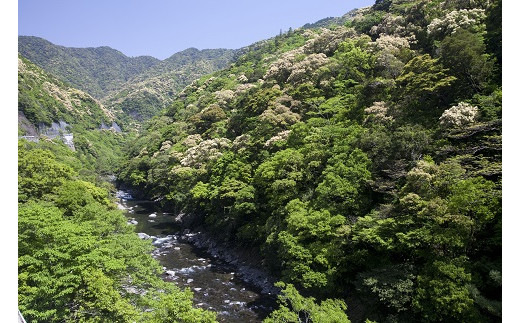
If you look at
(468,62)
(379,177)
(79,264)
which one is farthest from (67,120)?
(468,62)

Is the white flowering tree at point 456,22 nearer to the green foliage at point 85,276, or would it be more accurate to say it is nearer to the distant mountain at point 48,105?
the green foliage at point 85,276

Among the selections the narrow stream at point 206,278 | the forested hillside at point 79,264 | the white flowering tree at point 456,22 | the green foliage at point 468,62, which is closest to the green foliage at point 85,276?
the forested hillside at point 79,264

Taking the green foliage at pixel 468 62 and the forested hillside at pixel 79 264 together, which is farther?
the green foliage at pixel 468 62

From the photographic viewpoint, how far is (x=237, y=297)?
25.2 metres

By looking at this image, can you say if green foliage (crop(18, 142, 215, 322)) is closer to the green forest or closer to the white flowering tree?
the green forest

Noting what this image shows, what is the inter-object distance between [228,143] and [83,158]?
159 feet

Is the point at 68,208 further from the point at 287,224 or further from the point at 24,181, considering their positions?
the point at 287,224

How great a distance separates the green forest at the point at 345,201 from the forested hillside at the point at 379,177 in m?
0.11

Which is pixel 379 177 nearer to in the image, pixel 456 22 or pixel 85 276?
pixel 456 22

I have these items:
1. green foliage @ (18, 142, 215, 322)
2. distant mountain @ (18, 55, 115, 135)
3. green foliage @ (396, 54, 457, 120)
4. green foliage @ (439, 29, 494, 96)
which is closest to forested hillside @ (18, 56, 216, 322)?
green foliage @ (18, 142, 215, 322)

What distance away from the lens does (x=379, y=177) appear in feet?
76.4

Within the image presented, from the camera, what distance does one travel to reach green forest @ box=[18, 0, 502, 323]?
50.4 ft

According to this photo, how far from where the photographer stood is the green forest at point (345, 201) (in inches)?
605

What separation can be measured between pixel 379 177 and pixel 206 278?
17094 millimetres
